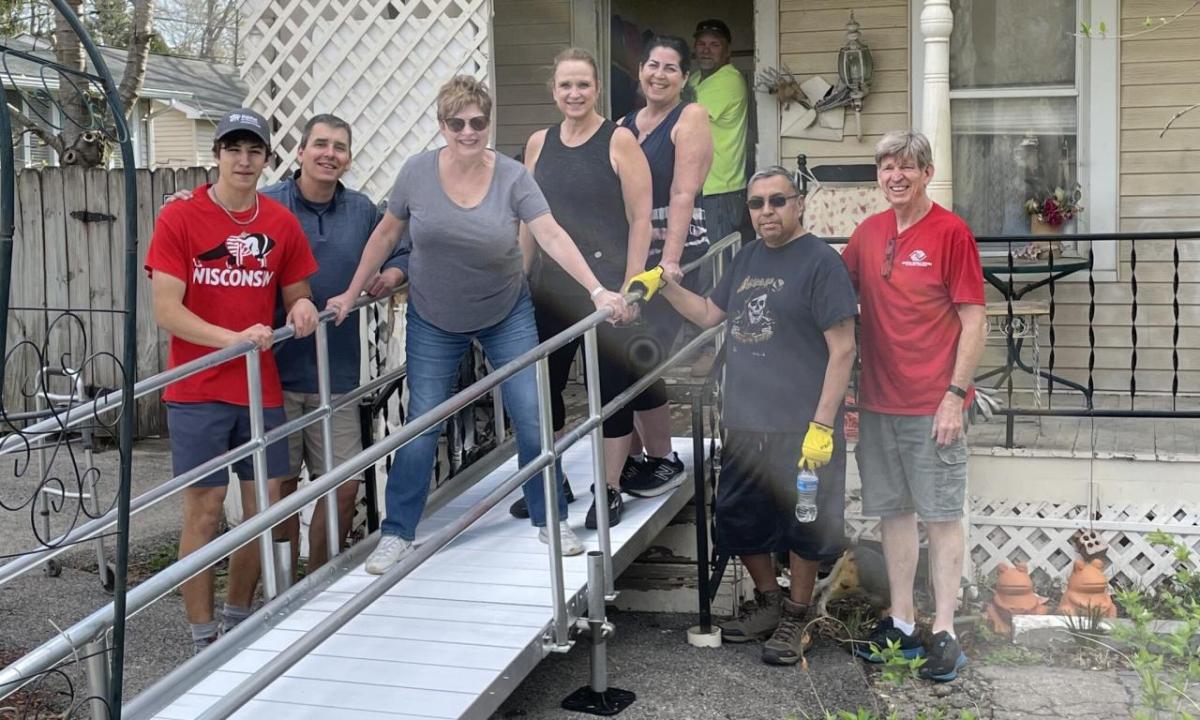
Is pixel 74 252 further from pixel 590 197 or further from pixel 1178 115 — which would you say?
pixel 1178 115

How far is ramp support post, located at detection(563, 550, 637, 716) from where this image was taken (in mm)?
4340

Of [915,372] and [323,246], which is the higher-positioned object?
[323,246]

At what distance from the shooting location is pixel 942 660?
15.3 feet

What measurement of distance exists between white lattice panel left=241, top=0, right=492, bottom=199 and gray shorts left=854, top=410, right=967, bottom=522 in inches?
110

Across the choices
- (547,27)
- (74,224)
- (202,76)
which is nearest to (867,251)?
(547,27)

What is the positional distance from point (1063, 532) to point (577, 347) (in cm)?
Answer: 245

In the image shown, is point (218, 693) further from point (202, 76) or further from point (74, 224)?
point (202, 76)

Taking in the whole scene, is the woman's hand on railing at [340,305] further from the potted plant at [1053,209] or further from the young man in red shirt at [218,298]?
the potted plant at [1053,209]

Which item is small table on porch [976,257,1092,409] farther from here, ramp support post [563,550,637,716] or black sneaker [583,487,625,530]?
ramp support post [563,550,637,716]

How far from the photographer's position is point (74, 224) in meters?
9.42

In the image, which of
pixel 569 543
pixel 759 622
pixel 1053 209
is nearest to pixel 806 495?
pixel 759 622

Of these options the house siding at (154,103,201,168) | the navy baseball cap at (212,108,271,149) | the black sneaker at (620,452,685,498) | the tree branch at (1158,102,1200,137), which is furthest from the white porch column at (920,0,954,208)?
the house siding at (154,103,201,168)

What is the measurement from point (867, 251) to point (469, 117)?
142cm

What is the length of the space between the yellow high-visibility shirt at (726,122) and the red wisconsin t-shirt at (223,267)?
10.4 feet
